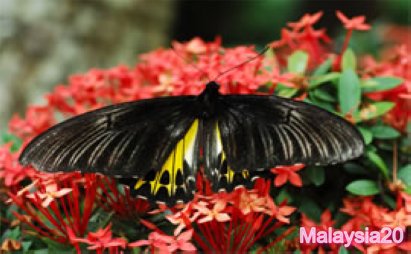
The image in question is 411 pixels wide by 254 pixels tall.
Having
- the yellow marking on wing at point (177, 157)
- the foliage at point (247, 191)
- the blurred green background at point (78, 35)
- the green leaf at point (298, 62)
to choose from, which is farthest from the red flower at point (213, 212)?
the blurred green background at point (78, 35)

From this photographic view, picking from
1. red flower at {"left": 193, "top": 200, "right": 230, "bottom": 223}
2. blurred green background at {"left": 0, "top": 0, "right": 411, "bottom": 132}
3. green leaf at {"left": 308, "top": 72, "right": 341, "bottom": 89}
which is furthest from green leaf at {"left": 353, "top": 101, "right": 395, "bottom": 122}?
blurred green background at {"left": 0, "top": 0, "right": 411, "bottom": 132}

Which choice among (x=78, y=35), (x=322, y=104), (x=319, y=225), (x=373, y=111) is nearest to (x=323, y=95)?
(x=322, y=104)

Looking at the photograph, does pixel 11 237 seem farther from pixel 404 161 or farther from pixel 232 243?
pixel 404 161

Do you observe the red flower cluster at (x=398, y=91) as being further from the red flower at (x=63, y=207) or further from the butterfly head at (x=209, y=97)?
the red flower at (x=63, y=207)

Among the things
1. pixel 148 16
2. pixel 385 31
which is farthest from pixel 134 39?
pixel 385 31

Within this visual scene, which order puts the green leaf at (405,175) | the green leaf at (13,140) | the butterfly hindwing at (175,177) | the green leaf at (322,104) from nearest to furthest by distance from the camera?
the butterfly hindwing at (175,177) < the green leaf at (405,175) < the green leaf at (322,104) < the green leaf at (13,140)

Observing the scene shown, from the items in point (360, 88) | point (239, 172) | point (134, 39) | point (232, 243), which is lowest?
point (232, 243)
